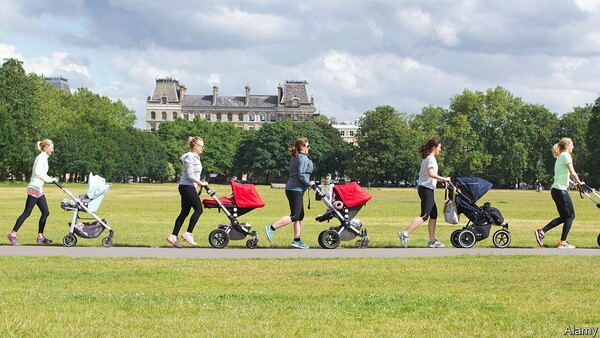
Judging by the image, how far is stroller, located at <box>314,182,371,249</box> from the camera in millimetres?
15664

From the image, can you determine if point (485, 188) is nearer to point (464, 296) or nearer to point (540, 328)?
point (464, 296)

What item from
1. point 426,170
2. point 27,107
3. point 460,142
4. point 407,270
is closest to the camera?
point 407,270

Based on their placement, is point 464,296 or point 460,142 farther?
point 460,142

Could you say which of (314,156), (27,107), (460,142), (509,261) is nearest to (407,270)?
(509,261)

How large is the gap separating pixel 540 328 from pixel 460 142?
11757 cm

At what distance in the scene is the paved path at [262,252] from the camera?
1427 cm

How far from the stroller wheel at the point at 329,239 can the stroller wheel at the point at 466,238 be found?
228 cm

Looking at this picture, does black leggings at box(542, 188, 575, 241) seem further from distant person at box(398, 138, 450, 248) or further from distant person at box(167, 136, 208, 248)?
distant person at box(167, 136, 208, 248)

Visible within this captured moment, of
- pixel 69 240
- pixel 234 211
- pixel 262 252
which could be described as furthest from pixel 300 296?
pixel 69 240

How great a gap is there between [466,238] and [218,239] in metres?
4.53

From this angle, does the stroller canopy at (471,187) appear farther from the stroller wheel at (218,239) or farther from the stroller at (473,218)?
the stroller wheel at (218,239)

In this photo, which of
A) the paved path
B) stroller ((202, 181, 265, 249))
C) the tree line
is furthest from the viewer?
the tree line

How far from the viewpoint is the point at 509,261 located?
12812 mm

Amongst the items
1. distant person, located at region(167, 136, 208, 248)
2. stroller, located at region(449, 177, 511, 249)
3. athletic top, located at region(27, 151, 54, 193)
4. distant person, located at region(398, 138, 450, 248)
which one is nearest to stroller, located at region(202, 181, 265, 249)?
distant person, located at region(167, 136, 208, 248)
